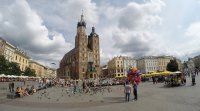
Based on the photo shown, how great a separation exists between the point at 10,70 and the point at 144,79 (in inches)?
1785

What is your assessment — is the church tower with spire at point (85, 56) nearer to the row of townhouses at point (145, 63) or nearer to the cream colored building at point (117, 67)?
the cream colored building at point (117, 67)

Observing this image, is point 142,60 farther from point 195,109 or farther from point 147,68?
point 195,109

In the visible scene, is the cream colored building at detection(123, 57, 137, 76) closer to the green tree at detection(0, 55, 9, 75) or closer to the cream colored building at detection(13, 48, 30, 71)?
the cream colored building at detection(13, 48, 30, 71)

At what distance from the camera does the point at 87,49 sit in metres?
118

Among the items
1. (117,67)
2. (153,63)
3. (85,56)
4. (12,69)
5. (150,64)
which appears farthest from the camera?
(150,64)

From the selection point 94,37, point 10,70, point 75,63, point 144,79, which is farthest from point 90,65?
point 144,79

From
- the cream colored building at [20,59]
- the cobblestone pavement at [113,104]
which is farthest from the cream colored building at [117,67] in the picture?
the cobblestone pavement at [113,104]

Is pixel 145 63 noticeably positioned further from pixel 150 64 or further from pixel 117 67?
pixel 117 67

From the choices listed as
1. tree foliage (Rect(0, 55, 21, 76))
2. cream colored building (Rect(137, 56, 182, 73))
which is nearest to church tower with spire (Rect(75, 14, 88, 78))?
tree foliage (Rect(0, 55, 21, 76))

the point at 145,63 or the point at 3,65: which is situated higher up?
the point at 145,63

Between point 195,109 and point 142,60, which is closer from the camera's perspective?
point 195,109

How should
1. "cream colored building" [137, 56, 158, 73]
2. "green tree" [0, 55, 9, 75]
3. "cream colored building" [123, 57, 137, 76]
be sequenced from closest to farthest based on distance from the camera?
"green tree" [0, 55, 9, 75], "cream colored building" [123, 57, 137, 76], "cream colored building" [137, 56, 158, 73]

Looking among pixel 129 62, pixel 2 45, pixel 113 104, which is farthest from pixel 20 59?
pixel 113 104

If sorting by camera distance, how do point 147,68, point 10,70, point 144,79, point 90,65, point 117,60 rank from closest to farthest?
point 144,79
point 10,70
point 90,65
point 117,60
point 147,68
